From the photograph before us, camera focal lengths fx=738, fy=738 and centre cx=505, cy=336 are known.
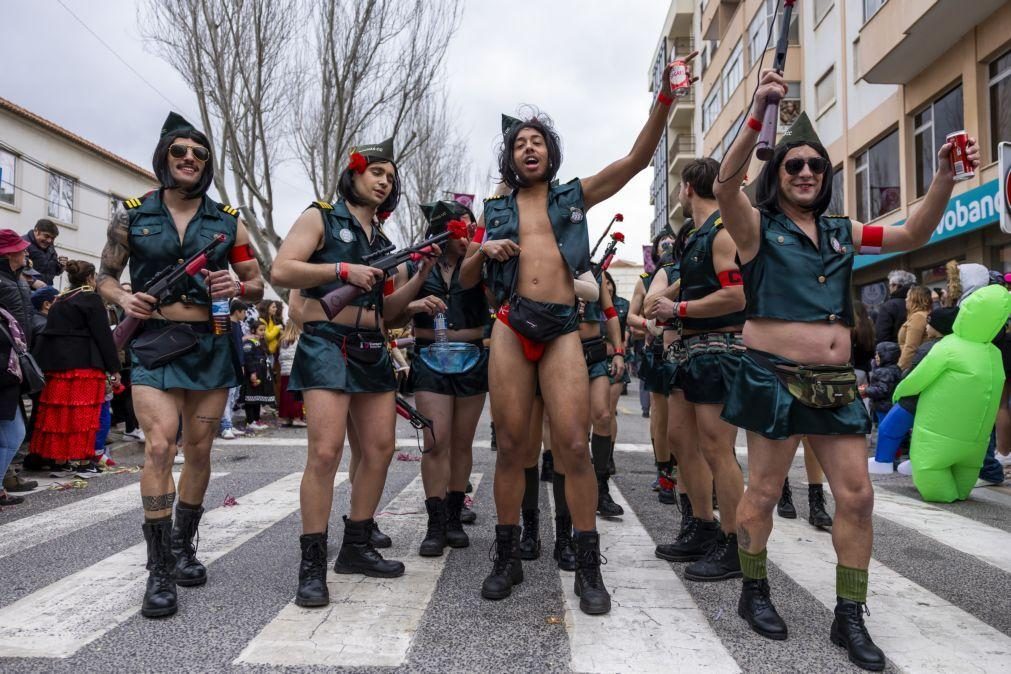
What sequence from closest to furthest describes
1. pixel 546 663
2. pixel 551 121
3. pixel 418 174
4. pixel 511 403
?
pixel 546 663 < pixel 511 403 < pixel 551 121 < pixel 418 174

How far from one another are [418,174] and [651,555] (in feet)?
93.4

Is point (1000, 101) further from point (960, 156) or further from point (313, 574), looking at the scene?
point (313, 574)

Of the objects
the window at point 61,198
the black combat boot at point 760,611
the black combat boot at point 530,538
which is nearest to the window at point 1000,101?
the black combat boot at point 530,538

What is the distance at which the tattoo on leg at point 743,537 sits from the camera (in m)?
3.14

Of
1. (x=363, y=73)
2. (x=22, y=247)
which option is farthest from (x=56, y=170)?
(x=22, y=247)

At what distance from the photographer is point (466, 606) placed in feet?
10.7

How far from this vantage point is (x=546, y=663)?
2.61 meters

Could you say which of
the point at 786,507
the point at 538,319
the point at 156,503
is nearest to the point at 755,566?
the point at 538,319

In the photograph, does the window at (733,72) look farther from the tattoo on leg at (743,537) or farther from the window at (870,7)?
the tattoo on leg at (743,537)

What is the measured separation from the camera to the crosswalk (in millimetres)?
2684

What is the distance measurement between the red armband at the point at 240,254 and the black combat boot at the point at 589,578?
2.25 metres

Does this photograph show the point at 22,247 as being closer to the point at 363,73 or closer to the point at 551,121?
the point at 551,121

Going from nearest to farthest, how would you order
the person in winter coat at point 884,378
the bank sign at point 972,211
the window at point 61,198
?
the person in winter coat at point 884,378 → the bank sign at point 972,211 → the window at point 61,198

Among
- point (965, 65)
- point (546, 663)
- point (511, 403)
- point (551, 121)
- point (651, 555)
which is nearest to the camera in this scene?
point (546, 663)
